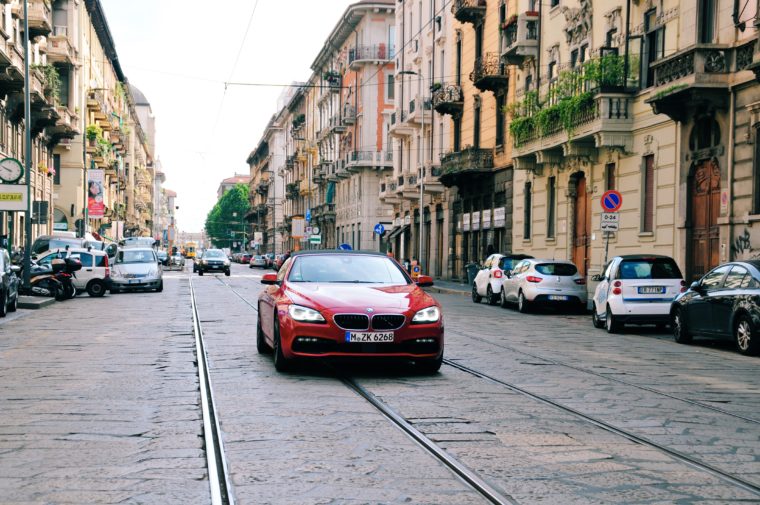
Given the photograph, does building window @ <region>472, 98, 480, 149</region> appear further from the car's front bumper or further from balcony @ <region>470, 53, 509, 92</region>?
the car's front bumper

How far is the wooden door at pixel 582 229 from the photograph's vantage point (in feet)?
105

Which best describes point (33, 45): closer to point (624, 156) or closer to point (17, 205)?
point (17, 205)

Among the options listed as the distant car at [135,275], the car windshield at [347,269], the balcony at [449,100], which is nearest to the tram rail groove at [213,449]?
the car windshield at [347,269]

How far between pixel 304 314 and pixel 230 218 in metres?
160

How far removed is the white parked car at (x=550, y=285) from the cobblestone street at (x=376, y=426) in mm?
10313

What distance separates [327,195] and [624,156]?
5341 cm

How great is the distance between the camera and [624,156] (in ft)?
94.8

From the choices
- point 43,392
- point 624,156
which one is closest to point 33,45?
point 624,156

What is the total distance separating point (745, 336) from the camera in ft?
48.4

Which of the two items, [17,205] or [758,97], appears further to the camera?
[17,205]

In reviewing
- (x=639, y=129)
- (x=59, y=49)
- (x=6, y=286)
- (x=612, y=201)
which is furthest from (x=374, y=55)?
(x=6, y=286)

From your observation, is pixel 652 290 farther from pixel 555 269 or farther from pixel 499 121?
pixel 499 121

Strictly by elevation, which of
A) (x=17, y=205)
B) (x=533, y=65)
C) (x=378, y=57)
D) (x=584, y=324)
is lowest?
(x=584, y=324)

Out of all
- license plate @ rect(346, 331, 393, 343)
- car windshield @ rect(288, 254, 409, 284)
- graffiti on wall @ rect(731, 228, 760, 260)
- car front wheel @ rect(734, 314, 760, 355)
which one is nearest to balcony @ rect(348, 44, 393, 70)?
graffiti on wall @ rect(731, 228, 760, 260)
